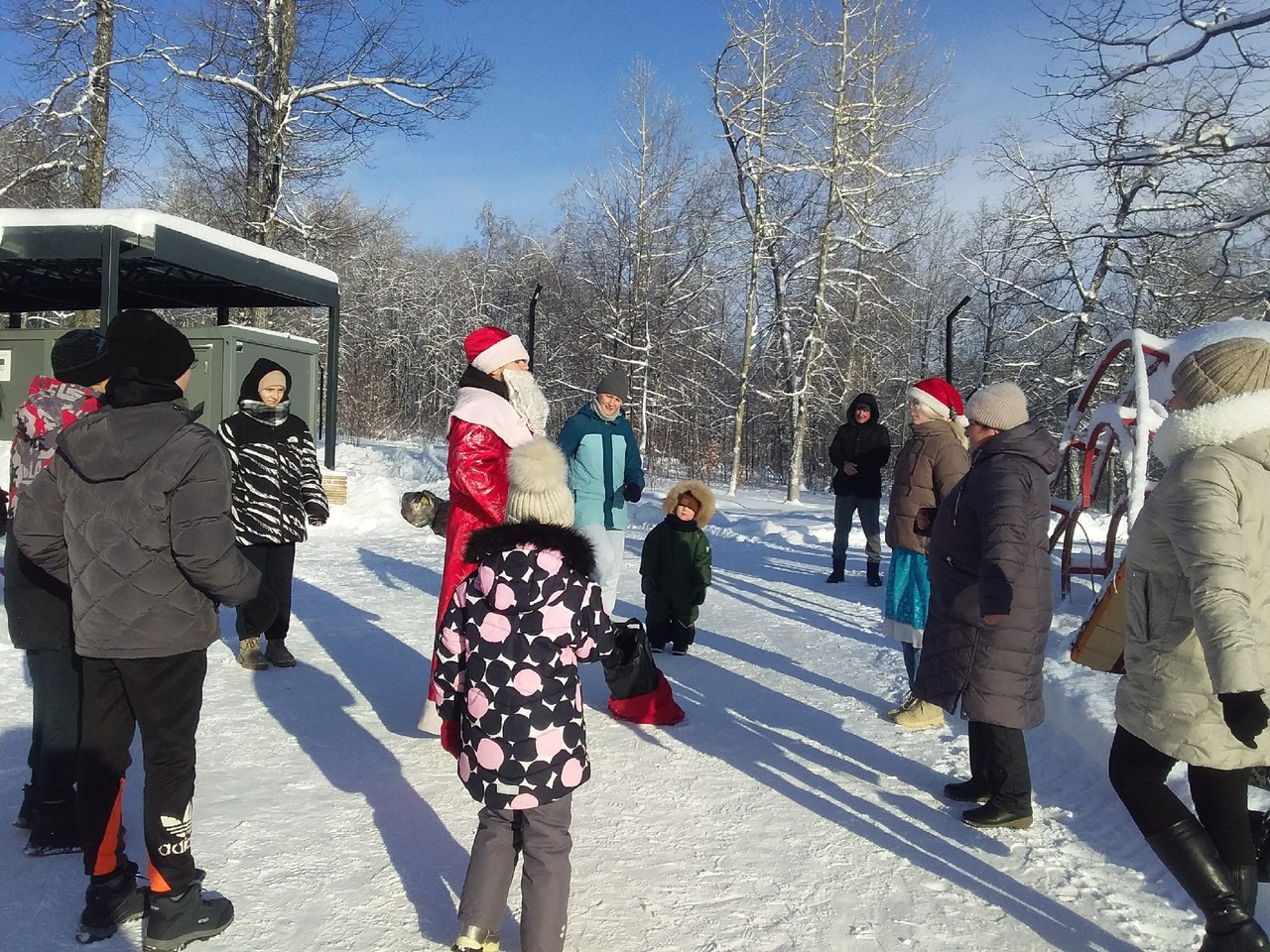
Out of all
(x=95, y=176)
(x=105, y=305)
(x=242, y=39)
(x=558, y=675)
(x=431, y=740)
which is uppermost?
(x=242, y=39)

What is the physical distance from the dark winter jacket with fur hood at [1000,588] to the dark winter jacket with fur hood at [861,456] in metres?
5.47

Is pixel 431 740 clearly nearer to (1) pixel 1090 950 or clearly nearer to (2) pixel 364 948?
(2) pixel 364 948

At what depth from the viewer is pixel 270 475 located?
209 inches

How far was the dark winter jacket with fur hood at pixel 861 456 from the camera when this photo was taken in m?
9.42

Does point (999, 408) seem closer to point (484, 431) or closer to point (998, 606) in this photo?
point (998, 606)

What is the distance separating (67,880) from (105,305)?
721cm

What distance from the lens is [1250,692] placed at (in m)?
2.23

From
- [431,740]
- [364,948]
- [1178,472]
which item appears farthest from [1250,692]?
[431,740]

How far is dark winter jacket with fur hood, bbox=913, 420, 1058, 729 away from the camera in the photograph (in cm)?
368

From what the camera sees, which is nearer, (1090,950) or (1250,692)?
(1250,692)

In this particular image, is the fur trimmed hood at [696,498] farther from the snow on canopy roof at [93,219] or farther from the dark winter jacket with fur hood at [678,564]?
the snow on canopy roof at [93,219]

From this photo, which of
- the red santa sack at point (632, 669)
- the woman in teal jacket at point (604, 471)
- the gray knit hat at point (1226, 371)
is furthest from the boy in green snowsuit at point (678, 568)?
the gray knit hat at point (1226, 371)

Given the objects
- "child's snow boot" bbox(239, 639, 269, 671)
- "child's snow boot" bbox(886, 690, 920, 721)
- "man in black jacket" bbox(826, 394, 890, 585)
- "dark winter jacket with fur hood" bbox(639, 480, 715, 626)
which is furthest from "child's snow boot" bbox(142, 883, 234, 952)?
→ "man in black jacket" bbox(826, 394, 890, 585)

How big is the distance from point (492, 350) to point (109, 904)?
2.55m
